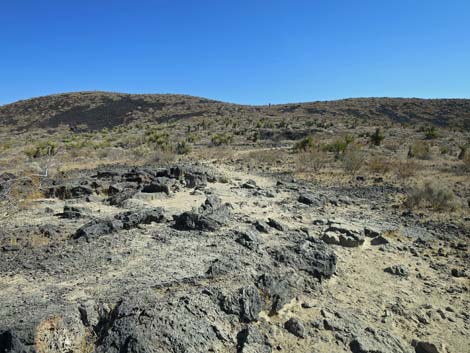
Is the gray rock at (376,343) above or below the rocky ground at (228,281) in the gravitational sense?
below

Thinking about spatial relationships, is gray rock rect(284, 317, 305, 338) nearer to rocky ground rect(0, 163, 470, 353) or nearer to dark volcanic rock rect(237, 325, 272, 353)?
rocky ground rect(0, 163, 470, 353)

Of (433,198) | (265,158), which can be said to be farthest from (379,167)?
(265,158)

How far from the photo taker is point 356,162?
15086 millimetres

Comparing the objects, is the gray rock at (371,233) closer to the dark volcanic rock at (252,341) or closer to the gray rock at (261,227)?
the gray rock at (261,227)

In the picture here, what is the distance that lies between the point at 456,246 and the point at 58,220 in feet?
26.4

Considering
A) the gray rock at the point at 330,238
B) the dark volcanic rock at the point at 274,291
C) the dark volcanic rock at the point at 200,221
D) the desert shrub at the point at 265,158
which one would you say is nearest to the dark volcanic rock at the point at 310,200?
the gray rock at the point at 330,238

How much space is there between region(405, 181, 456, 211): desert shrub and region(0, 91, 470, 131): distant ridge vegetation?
110ft

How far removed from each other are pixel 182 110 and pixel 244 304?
4871cm

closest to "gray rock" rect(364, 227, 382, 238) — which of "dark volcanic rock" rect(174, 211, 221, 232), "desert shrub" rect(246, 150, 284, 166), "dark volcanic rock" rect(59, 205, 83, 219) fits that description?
"dark volcanic rock" rect(174, 211, 221, 232)

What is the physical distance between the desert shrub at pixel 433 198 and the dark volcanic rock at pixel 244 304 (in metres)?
6.94

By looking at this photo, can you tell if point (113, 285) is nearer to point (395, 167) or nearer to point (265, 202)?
point (265, 202)

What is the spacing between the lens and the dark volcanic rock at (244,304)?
162 inches

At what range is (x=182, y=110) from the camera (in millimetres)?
51031

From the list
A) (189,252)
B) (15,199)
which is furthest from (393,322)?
(15,199)
